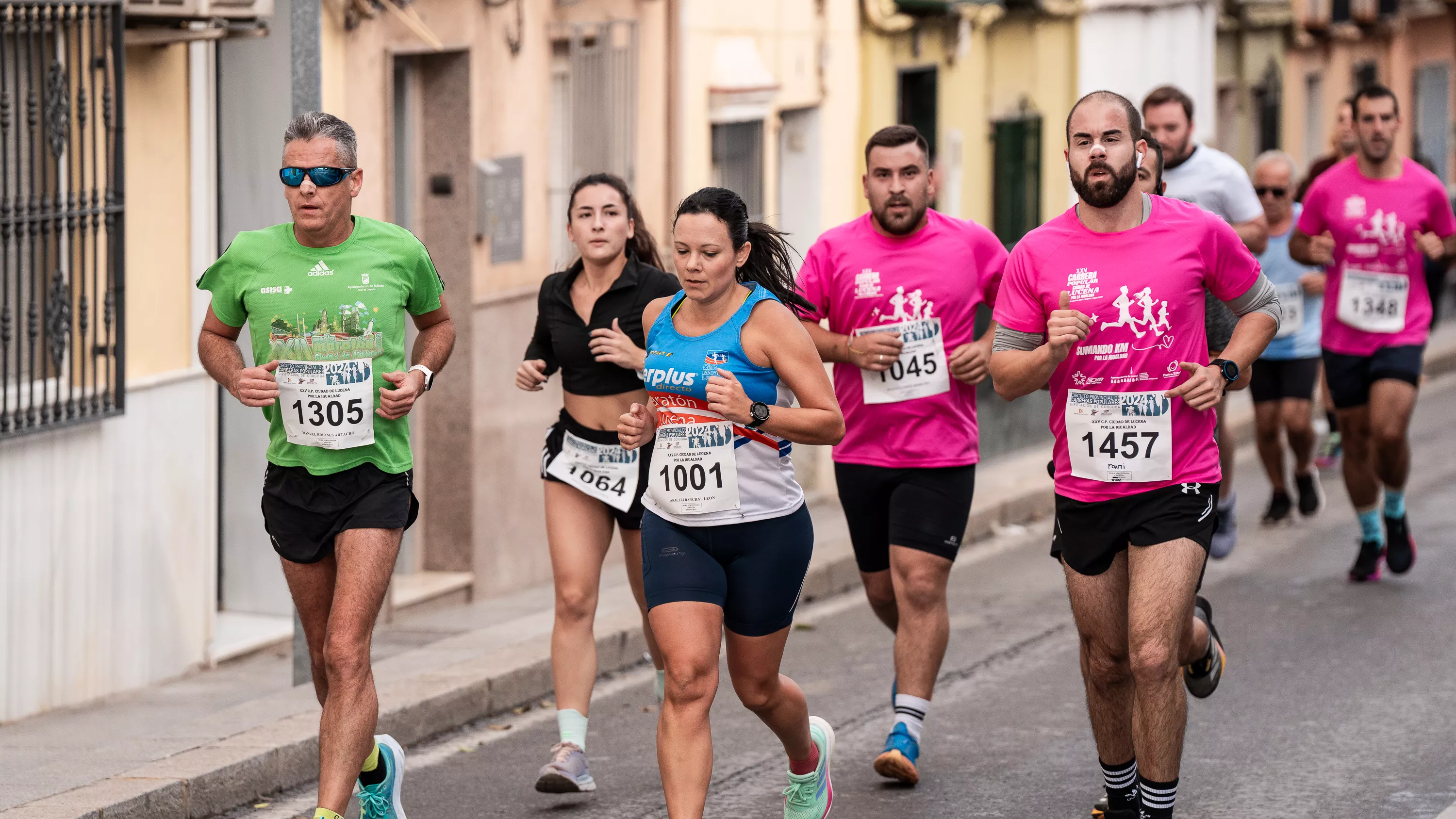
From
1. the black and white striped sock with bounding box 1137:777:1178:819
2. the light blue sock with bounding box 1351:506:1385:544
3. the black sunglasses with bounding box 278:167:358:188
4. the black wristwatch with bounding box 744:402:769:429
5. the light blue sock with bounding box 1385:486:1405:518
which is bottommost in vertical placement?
the black and white striped sock with bounding box 1137:777:1178:819

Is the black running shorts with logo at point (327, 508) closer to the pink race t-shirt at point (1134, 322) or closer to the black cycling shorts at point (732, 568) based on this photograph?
the black cycling shorts at point (732, 568)

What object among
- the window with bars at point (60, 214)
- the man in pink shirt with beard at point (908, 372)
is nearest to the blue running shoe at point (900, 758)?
the man in pink shirt with beard at point (908, 372)

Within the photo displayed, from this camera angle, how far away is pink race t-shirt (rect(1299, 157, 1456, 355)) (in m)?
10.8

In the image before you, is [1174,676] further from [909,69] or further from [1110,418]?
[909,69]

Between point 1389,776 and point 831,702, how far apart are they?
90.5 inches

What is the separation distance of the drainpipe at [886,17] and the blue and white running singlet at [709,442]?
31.4ft

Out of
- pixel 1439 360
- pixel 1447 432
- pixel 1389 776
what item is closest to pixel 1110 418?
pixel 1389 776

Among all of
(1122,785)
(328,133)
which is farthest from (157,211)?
(1122,785)

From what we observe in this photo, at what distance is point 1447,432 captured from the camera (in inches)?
701

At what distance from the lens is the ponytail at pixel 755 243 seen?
6082 mm

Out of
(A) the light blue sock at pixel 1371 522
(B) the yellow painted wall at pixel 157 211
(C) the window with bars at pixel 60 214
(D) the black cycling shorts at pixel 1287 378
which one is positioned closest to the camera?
(C) the window with bars at pixel 60 214

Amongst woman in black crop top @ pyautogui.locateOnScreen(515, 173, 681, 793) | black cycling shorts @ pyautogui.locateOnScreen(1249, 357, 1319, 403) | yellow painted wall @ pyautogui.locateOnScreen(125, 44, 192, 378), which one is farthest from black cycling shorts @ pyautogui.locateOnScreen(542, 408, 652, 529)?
black cycling shorts @ pyautogui.locateOnScreen(1249, 357, 1319, 403)

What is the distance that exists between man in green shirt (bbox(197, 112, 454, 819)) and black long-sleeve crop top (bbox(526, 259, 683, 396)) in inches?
41.1

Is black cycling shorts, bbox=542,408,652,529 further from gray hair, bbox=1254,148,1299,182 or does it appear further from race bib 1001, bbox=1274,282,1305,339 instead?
gray hair, bbox=1254,148,1299,182
